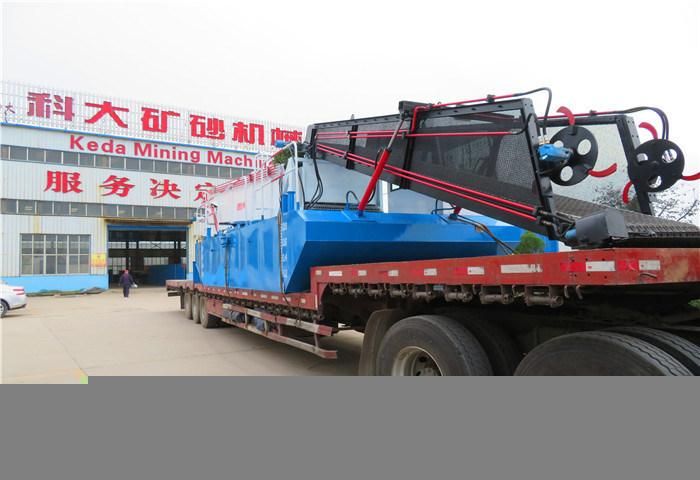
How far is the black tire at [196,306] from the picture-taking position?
12156mm

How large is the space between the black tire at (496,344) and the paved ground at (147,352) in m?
3.43

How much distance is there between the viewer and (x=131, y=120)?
92.6 feet

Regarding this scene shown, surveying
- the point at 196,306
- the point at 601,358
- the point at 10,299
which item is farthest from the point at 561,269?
the point at 10,299

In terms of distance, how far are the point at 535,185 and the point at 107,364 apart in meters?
6.96

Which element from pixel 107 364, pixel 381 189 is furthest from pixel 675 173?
pixel 107 364

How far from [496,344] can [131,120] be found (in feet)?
95.4

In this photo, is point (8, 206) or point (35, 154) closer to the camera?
point (8, 206)

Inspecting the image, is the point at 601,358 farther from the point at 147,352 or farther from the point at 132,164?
the point at 132,164

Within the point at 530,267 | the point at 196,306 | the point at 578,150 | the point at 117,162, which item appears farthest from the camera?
the point at 117,162

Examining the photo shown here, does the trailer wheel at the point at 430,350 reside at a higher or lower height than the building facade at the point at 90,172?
lower

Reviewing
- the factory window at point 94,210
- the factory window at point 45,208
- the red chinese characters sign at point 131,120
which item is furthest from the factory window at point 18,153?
the factory window at point 94,210

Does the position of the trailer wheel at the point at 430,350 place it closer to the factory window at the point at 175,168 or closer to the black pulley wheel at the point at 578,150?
the black pulley wheel at the point at 578,150

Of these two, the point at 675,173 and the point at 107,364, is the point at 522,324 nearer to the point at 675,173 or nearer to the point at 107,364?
the point at 675,173

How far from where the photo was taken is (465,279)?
132 inches
